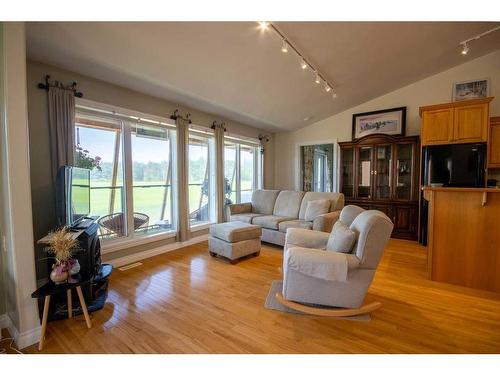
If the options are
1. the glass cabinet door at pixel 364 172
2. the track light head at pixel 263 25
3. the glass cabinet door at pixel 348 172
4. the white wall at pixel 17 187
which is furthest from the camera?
the glass cabinet door at pixel 348 172

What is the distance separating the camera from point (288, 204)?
14.6 ft

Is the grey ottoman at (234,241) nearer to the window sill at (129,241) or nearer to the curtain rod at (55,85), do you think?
the window sill at (129,241)

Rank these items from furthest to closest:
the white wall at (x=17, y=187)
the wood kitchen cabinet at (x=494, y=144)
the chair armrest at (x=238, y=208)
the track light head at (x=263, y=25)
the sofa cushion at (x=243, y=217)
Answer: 1. the chair armrest at (x=238, y=208)
2. the sofa cushion at (x=243, y=217)
3. the wood kitchen cabinet at (x=494, y=144)
4. the track light head at (x=263, y=25)
5. the white wall at (x=17, y=187)

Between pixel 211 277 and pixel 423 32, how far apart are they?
3974mm

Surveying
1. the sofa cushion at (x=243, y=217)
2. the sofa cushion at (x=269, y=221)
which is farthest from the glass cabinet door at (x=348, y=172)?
the sofa cushion at (x=243, y=217)

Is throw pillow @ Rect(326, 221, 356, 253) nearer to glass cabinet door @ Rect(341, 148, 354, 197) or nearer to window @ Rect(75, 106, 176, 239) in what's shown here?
window @ Rect(75, 106, 176, 239)

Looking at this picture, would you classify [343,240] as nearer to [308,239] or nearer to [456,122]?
[308,239]

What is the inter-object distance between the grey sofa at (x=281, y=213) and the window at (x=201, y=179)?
483 millimetres

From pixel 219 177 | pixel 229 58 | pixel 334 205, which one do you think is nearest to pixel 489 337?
pixel 334 205

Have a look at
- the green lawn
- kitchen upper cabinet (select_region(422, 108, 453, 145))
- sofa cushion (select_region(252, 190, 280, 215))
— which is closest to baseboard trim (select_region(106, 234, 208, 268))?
the green lawn

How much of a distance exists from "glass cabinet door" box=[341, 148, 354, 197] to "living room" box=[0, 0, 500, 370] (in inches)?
1.7

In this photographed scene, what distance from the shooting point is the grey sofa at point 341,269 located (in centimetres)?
189

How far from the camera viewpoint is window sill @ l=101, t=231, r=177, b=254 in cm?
315
